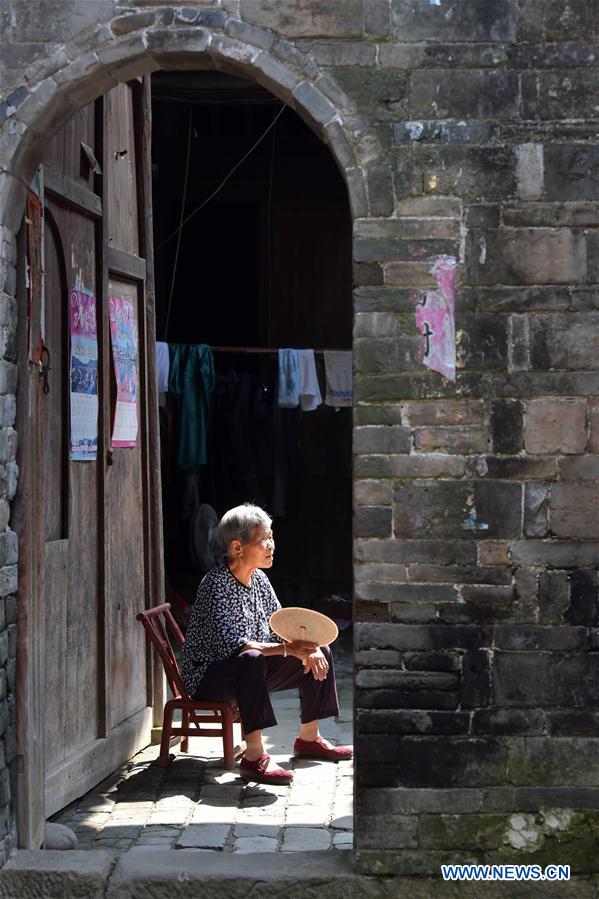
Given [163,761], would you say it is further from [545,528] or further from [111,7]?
[111,7]

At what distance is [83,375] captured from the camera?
602 cm

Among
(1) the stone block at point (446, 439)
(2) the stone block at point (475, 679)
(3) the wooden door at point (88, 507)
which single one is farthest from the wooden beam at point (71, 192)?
(2) the stone block at point (475, 679)

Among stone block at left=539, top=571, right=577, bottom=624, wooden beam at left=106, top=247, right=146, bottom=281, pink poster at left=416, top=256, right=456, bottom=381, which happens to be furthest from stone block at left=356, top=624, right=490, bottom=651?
wooden beam at left=106, top=247, right=146, bottom=281

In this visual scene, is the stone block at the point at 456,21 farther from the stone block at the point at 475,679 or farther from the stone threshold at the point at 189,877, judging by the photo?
the stone threshold at the point at 189,877

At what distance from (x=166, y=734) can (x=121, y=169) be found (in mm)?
2996

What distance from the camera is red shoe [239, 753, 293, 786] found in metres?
6.15

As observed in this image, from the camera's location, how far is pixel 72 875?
468 centimetres

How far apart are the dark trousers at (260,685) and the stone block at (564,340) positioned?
2341mm

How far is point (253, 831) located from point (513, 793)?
133 centimetres

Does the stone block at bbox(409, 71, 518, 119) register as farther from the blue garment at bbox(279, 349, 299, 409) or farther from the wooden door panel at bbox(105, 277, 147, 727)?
the blue garment at bbox(279, 349, 299, 409)

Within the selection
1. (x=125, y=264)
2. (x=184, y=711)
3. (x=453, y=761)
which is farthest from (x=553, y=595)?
(x=125, y=264)

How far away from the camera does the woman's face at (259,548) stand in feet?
21.0

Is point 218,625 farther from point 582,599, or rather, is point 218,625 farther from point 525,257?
point 525,257

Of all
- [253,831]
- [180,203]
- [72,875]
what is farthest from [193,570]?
[72,875]
